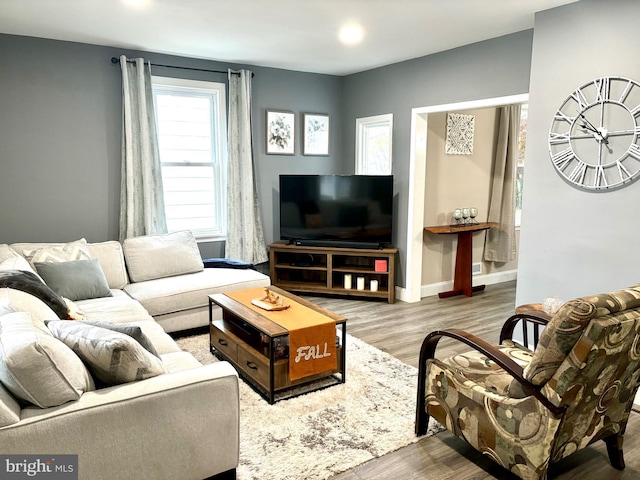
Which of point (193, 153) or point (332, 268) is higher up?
point (193, 153)

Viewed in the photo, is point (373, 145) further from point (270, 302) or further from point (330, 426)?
point (330, 426)

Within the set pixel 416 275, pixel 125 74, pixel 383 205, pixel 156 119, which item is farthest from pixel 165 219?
pixel 416 275

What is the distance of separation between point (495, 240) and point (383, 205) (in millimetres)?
1772

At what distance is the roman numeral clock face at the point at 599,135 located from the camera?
2808 millimetres

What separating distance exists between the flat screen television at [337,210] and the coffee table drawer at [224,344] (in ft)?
6.53

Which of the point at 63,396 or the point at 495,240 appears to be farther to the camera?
the point at 495,240

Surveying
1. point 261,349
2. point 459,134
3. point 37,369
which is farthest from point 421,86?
point 37,369

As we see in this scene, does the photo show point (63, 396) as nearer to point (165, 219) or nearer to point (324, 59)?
point (165, 219)

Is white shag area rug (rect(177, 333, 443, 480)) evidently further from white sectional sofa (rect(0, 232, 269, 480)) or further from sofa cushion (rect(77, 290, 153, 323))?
sofa cushion (rect(77, 290, 153, 323))

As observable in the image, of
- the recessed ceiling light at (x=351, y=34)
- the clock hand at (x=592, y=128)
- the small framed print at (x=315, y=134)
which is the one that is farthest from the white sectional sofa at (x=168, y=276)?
the clock hand at (x=592, y=128)

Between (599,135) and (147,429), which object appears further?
(599,135)

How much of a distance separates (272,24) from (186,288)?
7.34 feet

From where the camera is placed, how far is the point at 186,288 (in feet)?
12.7

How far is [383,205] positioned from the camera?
16.4 ft
